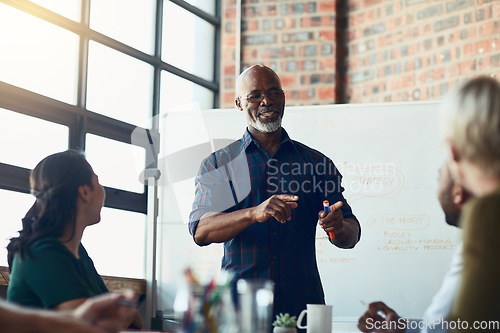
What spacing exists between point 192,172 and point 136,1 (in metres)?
1.13

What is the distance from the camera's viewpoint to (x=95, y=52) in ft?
12.7

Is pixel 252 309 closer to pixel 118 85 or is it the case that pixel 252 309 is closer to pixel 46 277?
Answer: pixel 46 277

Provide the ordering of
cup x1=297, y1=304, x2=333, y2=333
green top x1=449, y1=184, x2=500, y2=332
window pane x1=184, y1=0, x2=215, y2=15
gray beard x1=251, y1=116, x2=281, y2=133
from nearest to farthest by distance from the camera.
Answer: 1. green top x1=449, y1=184, x2=500, y2=332
2. cup x1=297, y1=304, x2=333, y2=333
3. gray beard x1=251, y1=116, x2=281, y2=133
4. window pane x1=184, y1=0, x2=215, y2=15

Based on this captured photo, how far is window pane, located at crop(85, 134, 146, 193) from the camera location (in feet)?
12.5

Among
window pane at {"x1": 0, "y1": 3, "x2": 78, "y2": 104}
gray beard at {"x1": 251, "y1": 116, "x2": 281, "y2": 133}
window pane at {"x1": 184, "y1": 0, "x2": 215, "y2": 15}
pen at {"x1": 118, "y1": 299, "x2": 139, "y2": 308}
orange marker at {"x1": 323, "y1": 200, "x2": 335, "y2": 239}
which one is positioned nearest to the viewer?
pen at {"x1": 118, "y1": 299, "x2": 139, "y2": 308}

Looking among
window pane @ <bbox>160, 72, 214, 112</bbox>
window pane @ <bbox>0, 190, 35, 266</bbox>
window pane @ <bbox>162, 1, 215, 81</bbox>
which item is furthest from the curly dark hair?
window pane @ <bbox>162, 1, 215, 81</bbox>

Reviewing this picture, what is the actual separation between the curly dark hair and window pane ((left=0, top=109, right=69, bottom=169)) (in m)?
1.65

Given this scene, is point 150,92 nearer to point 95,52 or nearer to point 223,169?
point 95,52

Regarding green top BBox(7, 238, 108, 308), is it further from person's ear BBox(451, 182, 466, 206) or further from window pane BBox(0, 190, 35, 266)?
window pane BBox(0, 190, 35, 266)

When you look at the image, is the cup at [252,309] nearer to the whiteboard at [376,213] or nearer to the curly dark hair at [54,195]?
the curly dark hair at [54,195]

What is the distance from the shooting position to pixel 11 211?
3344 millimetres

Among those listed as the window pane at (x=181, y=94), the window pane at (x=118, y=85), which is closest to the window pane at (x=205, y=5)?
the window pane at (x=181, y=94)

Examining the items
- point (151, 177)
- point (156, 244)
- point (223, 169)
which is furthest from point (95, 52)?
point (223, 169)

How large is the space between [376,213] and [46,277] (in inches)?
96.2
